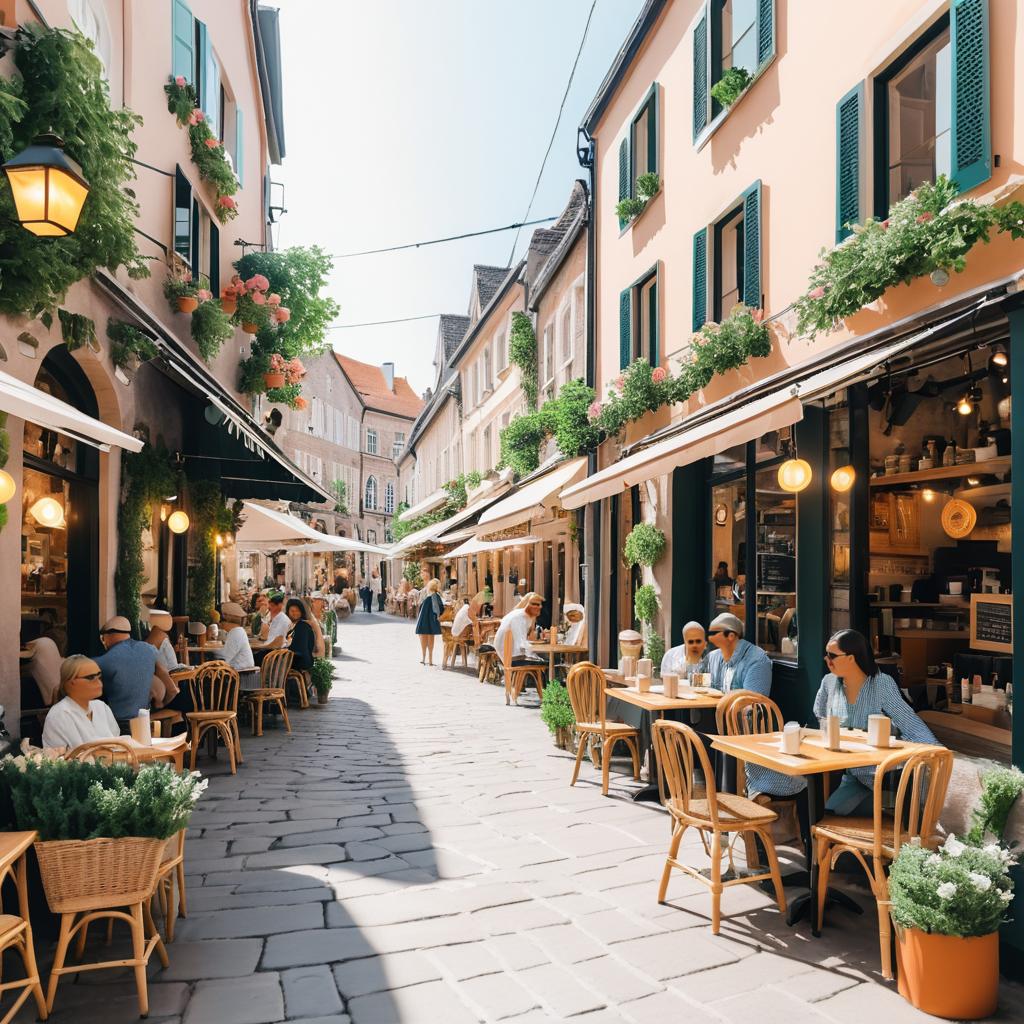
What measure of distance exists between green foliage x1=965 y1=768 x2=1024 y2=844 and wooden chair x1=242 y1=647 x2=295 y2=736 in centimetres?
788

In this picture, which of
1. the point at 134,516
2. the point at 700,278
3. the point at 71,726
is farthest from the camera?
the point at 700,278

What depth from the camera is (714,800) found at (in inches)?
191

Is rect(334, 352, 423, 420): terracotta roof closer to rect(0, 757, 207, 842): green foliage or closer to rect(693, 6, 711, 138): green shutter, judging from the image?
rect(693, 6, 711, 138): green shutter

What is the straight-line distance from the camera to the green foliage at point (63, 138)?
5637 mm

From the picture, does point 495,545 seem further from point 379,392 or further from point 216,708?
point 379,392

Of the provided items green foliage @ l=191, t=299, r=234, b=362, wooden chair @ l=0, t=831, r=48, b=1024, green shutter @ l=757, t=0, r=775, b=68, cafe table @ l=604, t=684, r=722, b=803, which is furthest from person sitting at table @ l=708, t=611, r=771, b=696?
green foliage @ l=191, t=299, r=234, b=362

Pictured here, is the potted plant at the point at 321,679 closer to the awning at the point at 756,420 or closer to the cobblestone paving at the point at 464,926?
the cobblestone paving at the point at 464,926

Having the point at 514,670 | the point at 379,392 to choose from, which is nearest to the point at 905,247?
the point at 514,670

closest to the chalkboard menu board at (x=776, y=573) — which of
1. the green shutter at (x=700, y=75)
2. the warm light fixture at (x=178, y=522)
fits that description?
the green shutter at (x=700, y=75)

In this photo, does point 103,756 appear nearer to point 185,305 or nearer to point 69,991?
point 69,991

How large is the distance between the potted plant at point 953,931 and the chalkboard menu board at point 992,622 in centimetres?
316

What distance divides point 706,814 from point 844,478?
291 cm

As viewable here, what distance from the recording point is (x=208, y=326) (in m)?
11.3

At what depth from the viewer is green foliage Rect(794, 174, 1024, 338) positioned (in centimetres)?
490
